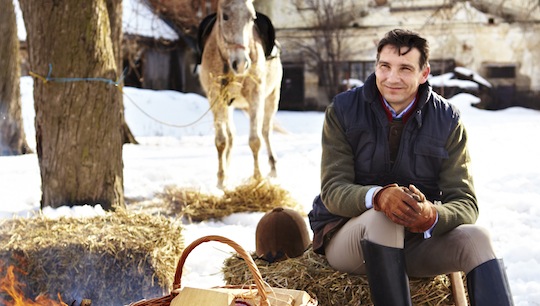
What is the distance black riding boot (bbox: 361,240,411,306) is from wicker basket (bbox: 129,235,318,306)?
317 millimetres

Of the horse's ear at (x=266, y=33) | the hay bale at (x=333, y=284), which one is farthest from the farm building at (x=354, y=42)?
the hay bale at (x=333, y=284)

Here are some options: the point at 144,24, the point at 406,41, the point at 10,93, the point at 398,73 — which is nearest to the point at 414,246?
the point at 398,73

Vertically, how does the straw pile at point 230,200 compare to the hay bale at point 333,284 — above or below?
below

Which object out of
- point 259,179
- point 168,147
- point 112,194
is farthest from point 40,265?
point 168,147

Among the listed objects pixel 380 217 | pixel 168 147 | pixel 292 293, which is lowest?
pixel 168 147

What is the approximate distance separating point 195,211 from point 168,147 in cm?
670

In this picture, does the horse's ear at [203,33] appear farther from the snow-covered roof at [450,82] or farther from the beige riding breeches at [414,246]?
the snow-covered roof at [450,82]

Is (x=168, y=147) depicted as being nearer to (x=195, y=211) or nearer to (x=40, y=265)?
(x=195, y=211)

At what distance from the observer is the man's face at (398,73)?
2.97 meters

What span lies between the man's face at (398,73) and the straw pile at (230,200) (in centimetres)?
340

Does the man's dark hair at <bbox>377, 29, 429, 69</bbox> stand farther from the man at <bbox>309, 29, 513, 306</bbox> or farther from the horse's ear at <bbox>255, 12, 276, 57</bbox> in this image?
the horse's ear at <bbox>255, 12, 276, 57</bbox>

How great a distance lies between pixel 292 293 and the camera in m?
2.55

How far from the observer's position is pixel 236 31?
6840mm

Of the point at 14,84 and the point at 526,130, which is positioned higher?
the point at 14,84
